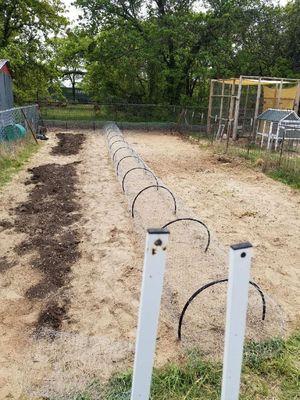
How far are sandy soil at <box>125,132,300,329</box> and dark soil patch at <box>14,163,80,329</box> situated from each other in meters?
2.39

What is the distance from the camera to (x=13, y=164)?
1000 cm

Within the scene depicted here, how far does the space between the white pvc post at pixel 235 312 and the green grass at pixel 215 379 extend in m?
1.04

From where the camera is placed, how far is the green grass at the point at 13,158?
9.01m

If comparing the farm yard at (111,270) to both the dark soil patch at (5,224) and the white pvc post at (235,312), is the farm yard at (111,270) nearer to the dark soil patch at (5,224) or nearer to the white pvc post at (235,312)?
the dark soil patch at (5,224)

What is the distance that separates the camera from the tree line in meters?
19.2

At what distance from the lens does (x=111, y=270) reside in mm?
4590

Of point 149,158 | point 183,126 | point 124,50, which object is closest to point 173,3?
point 124,50

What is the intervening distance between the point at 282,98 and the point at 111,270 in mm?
14796

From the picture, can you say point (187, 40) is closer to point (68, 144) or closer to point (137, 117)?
point (137, 117)

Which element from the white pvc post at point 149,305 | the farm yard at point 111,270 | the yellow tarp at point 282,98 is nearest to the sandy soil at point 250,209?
the farm yard at point 111,270

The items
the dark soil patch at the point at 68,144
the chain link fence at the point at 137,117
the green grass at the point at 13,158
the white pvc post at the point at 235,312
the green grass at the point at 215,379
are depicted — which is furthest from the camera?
the chain link fence at the point at 137,117

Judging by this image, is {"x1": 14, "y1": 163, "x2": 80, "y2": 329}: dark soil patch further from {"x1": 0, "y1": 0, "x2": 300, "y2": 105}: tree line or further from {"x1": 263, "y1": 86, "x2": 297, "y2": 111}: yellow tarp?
{"x1": 0, "y1": 0, "x2": 300, "y2": 105}: tree line

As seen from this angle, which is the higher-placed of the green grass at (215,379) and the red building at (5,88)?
the red building at (5,88)

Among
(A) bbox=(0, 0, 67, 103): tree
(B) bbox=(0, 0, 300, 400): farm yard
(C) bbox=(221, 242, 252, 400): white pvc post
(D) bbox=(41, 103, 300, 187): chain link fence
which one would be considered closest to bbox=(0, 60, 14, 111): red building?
(B) bbox=(0, 0, 300, 400): farm yard
